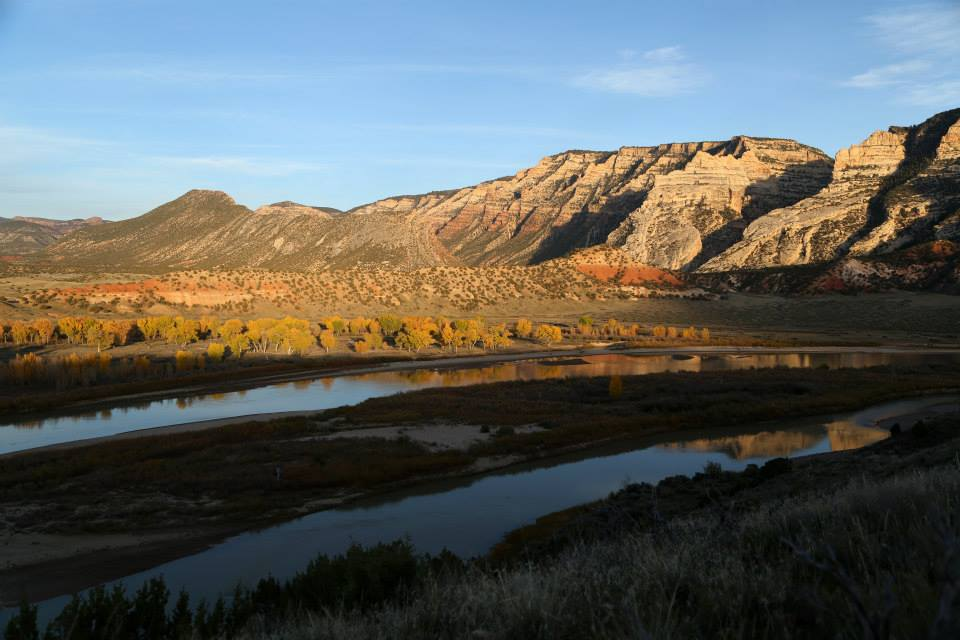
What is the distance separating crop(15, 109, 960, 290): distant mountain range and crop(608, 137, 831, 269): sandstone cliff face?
323 millimetres

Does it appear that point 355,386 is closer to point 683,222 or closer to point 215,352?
point 215,352

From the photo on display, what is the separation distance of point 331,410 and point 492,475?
12.1m

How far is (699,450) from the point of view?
25.7 meters

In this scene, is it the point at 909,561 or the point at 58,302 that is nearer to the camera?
the point at 909,561

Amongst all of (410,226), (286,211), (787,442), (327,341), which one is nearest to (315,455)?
(787,442)

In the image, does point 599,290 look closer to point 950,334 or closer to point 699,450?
point 950,334

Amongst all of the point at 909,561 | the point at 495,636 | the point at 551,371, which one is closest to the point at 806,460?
the point at 909,561

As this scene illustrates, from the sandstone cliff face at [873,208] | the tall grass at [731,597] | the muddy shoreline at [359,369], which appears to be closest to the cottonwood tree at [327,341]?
the muddy shoreline at [359,369]

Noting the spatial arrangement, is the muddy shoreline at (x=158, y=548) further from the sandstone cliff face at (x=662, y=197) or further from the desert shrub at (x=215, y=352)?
the sandstone cliff face at (x=662, y=197)

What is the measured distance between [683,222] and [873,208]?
1332 inches

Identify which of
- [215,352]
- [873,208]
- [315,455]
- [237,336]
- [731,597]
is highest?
[873,208]

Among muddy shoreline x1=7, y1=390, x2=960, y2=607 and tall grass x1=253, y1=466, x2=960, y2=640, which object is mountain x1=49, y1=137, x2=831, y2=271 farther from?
tall grass x1=253, y1=466, x2=960, y2=640

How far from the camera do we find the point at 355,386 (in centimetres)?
4328

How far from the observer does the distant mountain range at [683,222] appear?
361 feet
